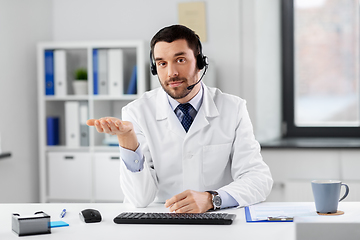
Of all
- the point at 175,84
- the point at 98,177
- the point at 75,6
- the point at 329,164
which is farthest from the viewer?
the point at 75,6

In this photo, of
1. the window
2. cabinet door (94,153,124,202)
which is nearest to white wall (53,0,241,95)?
the window

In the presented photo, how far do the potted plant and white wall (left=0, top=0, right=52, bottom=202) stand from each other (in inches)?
14.3

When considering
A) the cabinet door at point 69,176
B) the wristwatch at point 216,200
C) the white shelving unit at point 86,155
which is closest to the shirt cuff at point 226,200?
the wristwatch at point 216,200

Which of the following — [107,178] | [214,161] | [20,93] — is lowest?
[107,178]

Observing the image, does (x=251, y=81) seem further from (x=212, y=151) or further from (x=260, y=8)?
(x=212, y=151)

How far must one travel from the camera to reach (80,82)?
3.05m

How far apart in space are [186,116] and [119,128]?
457 millimetres

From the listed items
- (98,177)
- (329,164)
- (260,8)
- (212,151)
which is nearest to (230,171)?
(212,151)

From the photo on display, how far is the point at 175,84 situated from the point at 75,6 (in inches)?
81.8

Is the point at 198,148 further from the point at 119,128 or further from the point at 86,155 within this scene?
the point at 86,155

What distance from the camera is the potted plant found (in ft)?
10.0

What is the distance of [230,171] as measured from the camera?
5.60ft

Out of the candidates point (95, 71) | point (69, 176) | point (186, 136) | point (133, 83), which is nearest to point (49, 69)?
point (95, 71)

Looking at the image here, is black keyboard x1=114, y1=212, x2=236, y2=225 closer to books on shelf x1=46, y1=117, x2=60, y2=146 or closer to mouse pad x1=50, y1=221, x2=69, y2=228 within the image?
mouse pad x1=50, y1=221, x2=69, y2=228
